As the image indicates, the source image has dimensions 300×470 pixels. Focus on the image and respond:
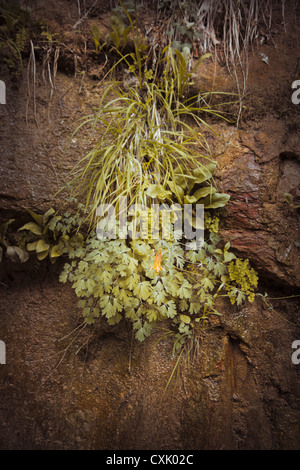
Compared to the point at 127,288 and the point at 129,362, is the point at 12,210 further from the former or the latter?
the point at 129,362

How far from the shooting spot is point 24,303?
2266mm

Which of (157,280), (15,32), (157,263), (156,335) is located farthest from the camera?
(15,32)

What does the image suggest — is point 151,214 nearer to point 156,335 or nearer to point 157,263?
point 157,263

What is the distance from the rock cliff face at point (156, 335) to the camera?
1982mm

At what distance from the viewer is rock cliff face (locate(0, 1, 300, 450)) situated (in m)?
1.98

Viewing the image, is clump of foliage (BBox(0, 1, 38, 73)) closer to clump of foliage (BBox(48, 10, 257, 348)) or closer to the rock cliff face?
the rock cliff face

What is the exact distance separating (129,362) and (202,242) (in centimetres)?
109

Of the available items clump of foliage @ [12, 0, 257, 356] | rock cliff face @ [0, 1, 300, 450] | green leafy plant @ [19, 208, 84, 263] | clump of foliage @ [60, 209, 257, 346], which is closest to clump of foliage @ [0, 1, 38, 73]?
rock cliff face @ [0, 1, 300, 450]

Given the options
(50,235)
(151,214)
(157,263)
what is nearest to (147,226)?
(151,214)

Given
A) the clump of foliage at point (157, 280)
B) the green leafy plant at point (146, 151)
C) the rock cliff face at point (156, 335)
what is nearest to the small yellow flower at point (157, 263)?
the clump of foliage at point (157, 280)

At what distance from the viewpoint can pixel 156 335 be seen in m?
2.15

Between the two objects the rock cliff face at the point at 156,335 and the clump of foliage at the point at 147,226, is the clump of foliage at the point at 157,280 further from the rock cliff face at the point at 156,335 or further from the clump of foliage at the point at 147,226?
the rock cliff face at the point at 156,335

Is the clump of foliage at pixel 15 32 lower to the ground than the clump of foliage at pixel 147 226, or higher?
higher

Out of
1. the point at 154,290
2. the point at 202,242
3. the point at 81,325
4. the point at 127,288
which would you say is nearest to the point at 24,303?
the point at 81,325
